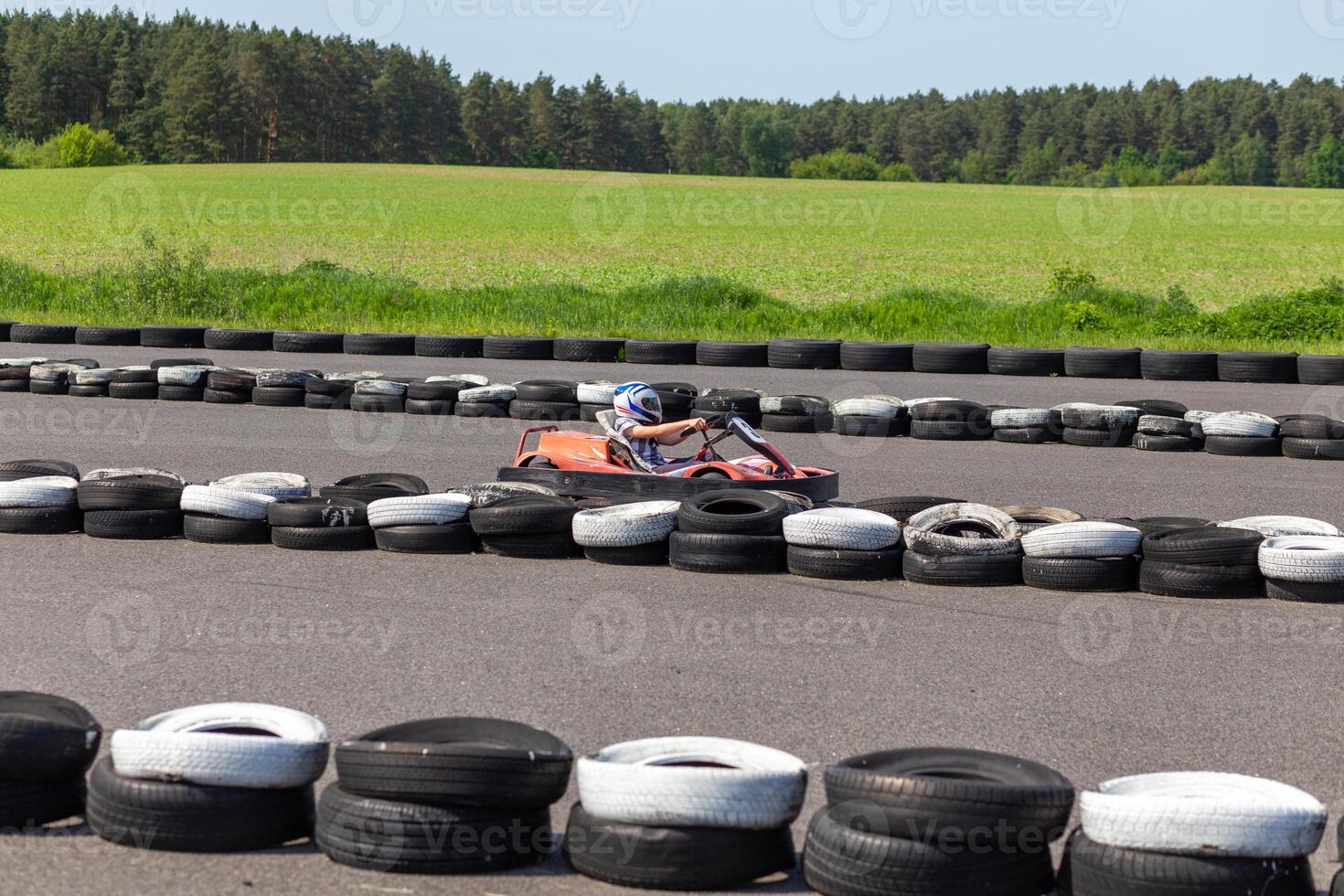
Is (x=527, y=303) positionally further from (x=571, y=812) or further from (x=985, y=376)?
(x=571, y=812)

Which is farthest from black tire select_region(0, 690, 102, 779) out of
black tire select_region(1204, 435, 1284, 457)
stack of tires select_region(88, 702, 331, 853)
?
black tire select_region(1204, 435, 1284, 457)

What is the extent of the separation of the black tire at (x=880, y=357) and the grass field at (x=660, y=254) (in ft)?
10.9

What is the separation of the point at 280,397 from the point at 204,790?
9964 mm

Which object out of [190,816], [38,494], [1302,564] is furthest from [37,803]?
[1302,564]

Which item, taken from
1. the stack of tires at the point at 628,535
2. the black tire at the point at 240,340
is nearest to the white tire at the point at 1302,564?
the stack of tires at the point at 628,535

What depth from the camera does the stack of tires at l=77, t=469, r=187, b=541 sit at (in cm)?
777

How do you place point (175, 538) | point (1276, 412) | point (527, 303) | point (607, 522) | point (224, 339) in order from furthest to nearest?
1. point (527, 303)
2. point (224, 339)
3. point (1276, 412)
4. point (175, 538)
5. point (607, 522)

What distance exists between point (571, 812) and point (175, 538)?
4.73 metres

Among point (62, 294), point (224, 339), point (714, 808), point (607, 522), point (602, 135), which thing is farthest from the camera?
point (602, 135)

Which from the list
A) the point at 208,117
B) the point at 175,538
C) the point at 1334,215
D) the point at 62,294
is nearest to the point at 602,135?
the point at 208,117

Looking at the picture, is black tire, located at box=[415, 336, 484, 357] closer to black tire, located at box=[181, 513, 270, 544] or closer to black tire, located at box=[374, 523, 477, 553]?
black tire, located at box=[181, 513, 270, 544]

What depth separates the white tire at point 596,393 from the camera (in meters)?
12.3

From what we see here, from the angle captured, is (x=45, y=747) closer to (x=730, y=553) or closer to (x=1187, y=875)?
(x=1187, y=875)

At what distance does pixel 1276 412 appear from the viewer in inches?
509
